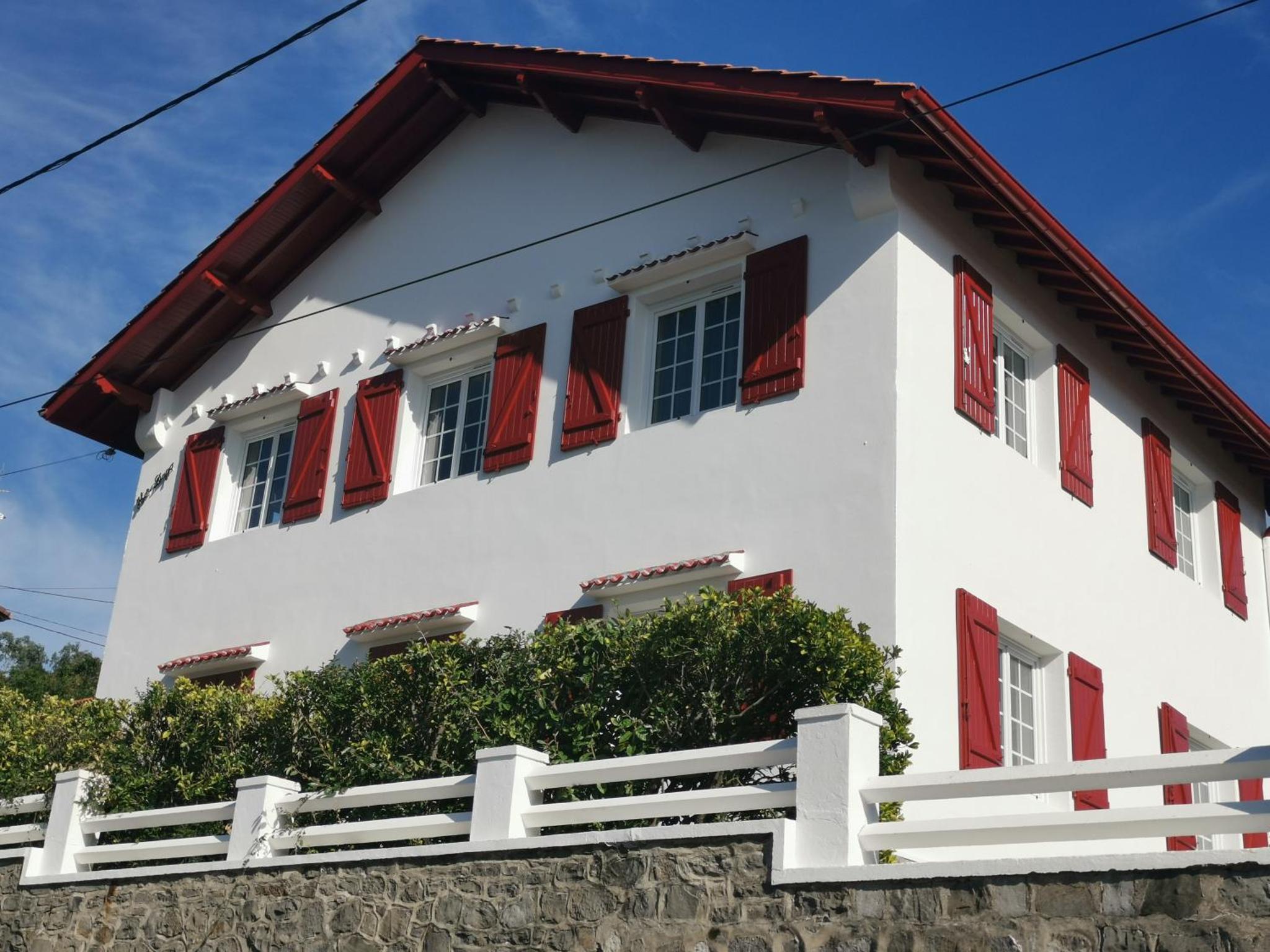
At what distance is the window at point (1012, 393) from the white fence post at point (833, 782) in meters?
5.50

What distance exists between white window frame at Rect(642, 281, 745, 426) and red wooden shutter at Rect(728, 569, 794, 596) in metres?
1.58

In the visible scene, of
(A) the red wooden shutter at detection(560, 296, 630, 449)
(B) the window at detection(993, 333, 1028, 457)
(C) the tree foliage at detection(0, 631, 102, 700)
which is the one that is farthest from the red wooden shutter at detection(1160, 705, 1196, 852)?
(C) the tree foliage at detection(0, 631, 102, 700)

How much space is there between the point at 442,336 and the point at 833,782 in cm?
794

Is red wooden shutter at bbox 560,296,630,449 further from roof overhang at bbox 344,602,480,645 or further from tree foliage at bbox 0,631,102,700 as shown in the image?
tree foliage at bbox 0,631,102,700

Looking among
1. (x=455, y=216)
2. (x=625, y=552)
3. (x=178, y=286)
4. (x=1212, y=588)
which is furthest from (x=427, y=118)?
(x=1212, y=588)

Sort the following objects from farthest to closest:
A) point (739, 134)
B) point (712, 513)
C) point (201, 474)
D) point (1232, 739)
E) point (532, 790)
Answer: point (201, 474) < point (1232, 739) < point (739, 134) < point (712, 513) < point (532, 790)

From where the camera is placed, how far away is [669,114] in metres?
13.4

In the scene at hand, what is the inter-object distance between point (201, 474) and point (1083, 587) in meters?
9.26

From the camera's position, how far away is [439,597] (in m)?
13.9

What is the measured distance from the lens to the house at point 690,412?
1178cm

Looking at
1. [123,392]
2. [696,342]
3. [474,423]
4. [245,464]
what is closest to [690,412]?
[696,342]

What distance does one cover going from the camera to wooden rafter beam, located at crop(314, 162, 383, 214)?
16.2m

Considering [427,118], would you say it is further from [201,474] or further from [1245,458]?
[1245,458]

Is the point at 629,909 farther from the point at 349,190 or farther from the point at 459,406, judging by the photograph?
the point at 349,190
